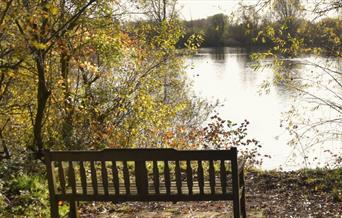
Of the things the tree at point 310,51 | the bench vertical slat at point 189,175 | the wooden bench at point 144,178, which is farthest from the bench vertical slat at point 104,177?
the tree at point 310,51

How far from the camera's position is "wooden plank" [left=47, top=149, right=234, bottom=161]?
4664 mm

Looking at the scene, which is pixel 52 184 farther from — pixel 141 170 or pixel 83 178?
pixel 141 170

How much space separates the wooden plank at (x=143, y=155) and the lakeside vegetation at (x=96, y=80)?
3.61ft

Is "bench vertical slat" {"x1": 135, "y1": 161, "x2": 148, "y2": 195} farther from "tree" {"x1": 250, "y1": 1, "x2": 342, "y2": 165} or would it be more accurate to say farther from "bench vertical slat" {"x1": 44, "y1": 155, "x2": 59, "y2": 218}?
"tree" {"x1": 250, "y1": 1, "x2": 342, "y2": 165}

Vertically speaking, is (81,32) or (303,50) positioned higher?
(81,32)

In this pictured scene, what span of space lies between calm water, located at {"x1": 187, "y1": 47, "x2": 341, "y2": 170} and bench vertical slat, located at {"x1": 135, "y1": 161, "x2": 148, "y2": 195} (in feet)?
17.1

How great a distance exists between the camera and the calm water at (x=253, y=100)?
1482 centimetres

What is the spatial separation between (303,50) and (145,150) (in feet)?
17.3

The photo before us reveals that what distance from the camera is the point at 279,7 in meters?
8.62

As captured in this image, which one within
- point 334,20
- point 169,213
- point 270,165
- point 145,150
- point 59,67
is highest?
point 334,20

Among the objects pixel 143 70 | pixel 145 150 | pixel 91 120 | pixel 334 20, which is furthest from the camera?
pixel 143 70

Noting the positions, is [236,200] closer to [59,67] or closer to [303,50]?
[303,50]

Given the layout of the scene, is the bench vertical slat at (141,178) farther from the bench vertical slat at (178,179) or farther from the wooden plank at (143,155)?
the bench vertical slat at (178,179)

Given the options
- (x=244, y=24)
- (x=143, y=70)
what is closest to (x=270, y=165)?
(x=143, y=70)
